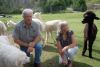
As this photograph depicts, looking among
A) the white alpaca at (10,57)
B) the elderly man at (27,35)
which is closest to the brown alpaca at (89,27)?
the elderly man at (27,35)

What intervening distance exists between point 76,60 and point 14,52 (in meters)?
4.07

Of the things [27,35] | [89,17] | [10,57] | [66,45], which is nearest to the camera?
[10,57]

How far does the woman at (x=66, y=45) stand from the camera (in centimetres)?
740

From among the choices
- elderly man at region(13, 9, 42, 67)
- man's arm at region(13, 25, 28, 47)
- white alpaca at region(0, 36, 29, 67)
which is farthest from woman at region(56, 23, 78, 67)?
white alpaca at region(0, 36, 29, 67)

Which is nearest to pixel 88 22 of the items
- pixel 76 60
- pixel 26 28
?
pixel 76 60

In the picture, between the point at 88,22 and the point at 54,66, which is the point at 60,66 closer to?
the point at 54,66

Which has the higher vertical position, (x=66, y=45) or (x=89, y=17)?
(x=89, y=17)

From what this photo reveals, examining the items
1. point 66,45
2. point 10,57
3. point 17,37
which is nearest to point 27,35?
point 17,37

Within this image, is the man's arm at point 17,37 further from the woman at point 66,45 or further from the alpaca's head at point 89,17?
the alpaca's head at point 89,17

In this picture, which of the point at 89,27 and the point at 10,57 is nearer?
the point at 10,57

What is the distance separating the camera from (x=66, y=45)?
7.63 meters

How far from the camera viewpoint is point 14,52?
489cm

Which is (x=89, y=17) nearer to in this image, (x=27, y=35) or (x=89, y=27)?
(x=89, y=27)

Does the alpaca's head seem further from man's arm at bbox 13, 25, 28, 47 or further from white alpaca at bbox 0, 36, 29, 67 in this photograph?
white alpaca at bbox 0, 36, 29, 67
